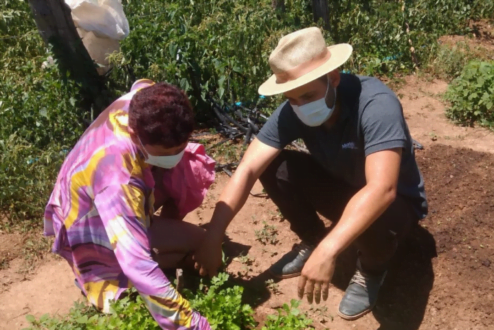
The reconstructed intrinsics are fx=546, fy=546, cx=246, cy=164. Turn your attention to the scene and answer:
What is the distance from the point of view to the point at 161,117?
2.20 meters

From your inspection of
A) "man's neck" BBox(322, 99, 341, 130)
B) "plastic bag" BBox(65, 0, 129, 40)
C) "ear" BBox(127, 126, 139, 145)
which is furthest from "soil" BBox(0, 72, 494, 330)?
"plastic bag" BBox(65, 0, 129, 40)

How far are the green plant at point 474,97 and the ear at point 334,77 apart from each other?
2.38 meters

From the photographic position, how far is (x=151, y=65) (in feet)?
14.1

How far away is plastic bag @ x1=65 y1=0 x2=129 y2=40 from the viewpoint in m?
4.84

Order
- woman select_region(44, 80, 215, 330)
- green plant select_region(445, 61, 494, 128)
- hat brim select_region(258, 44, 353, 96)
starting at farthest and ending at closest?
green plant select_region(445, 61, 494, 128) → hat brim select_region(258, 44, 353, 96) → woman select_region(44, 80, 215, 330)

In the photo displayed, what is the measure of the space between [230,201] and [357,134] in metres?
0.70

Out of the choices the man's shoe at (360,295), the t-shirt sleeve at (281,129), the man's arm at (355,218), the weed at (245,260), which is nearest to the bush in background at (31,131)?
the weed at (245,260)

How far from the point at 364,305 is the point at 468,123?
2.33 metres

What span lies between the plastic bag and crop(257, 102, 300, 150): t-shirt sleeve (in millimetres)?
2605

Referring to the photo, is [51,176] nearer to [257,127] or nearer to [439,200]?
[257,127]

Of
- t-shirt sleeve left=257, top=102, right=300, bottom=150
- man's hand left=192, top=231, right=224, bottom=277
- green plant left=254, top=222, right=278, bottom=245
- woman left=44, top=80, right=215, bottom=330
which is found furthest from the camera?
green plant left=254, top=222, right=278, bottom=245

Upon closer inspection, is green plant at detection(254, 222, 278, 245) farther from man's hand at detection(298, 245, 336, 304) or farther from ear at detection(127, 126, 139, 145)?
ear at detection(127, 126, 139, 145)

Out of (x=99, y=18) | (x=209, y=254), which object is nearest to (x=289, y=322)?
(x=209, y=254)

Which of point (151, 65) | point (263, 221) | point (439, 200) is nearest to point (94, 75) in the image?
point (151, 65)
